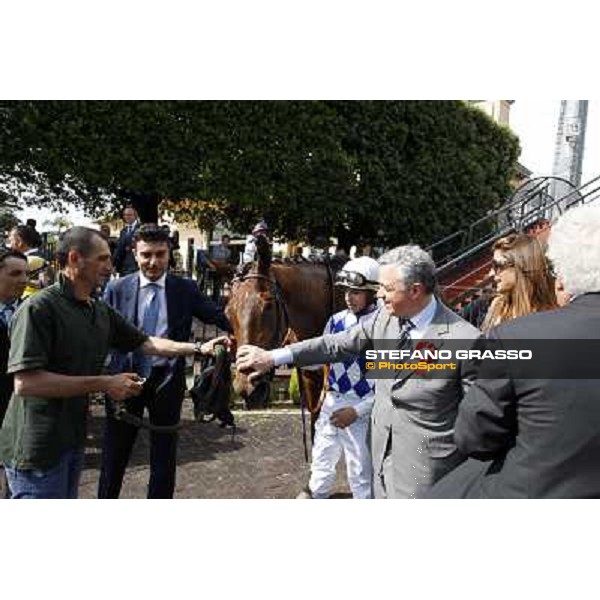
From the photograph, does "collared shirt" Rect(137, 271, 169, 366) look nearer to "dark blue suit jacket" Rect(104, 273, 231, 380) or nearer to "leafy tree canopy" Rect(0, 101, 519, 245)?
"dark blue suit jacket" Rect(104, 273, 231, 380)

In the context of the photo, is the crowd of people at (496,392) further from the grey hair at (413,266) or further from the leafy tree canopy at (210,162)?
the leafy tree canopy at (210,162)

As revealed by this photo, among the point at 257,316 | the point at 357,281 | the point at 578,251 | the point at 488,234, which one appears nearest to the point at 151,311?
the point at 257,316

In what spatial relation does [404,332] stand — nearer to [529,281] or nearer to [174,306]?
[529,281]

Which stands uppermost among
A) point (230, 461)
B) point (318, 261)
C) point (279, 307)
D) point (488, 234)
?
point (488, 234)

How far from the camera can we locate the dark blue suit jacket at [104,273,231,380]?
140 inches

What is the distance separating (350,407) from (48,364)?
192cm

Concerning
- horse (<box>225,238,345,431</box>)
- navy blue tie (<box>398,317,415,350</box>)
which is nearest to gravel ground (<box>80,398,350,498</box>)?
horse (<box>225,238,345,431</box>)

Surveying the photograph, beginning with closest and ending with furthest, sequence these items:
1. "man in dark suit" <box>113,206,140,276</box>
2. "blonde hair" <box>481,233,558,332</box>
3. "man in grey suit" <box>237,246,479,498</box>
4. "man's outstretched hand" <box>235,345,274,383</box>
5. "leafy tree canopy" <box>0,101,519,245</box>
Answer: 1. "man in grey suit" <box>237,246,479,498</box>
2. "blonde hair" <box>481,233,558,332</box>
3. "man's outstretched hand" <box>235,345,274,383</box>
4. "leafy tree canopy" <box>0,101,519,245</box>
5. "man in dark suit" <box>113,206,140,276</box>

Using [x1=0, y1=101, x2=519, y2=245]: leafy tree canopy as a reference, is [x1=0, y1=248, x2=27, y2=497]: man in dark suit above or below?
below

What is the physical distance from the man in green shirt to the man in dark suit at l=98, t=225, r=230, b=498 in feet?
2.72

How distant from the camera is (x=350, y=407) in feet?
12.3

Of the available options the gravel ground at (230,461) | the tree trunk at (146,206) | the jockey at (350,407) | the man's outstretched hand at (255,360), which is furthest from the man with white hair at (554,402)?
the tree trunk at (146,206)

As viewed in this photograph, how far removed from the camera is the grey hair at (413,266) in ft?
7.93

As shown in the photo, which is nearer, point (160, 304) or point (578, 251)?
point (578, 251)
